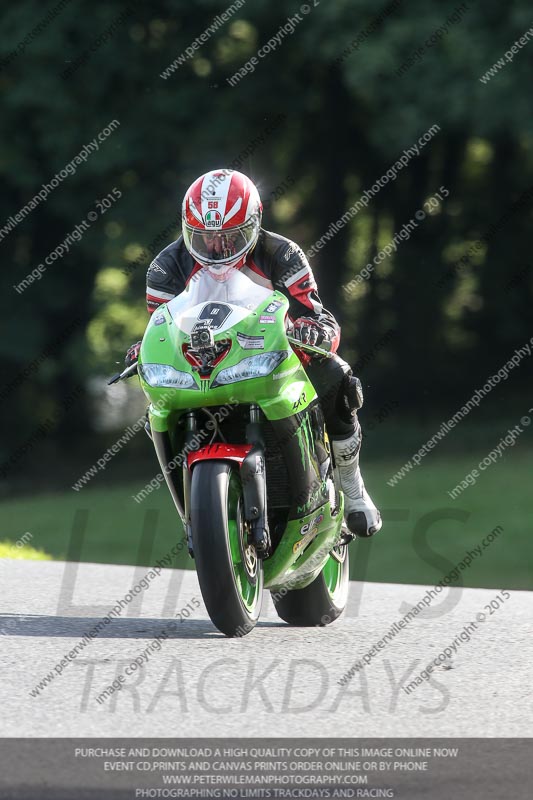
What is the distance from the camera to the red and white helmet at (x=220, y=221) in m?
6.09

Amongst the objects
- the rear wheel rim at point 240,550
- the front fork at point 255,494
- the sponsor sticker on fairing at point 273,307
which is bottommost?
the rear wheel rim at point 240,550

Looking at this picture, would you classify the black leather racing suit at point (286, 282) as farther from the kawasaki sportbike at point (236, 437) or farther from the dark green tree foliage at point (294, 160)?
the dark green tree foliage at point (294, 160)

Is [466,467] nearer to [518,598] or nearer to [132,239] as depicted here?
[132,239]

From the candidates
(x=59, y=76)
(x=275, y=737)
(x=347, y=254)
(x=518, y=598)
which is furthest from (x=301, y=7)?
(x=275, y=737)

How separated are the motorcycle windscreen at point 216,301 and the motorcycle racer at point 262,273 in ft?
0.18

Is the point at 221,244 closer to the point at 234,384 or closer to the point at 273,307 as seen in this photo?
the point at 273,307

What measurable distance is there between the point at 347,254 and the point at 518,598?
58.7 feet

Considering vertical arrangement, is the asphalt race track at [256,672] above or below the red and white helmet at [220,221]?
below

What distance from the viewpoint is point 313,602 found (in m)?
6.89

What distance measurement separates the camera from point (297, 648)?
20.0 ft

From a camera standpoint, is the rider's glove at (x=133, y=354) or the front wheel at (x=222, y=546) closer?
the front wheel at (x=222, y=546)

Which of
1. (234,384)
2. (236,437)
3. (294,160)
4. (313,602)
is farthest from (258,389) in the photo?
(294,160)

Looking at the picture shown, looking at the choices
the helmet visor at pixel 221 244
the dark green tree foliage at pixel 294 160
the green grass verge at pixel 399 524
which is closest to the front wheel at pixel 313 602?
the helmet visor at pixel 221 244

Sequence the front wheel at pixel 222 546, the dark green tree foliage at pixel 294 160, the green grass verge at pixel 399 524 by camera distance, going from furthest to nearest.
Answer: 1. the dark green tree foliage at pixel 294 160
2. the green grass verge at pixel 399 524
3. the front wheel at pixel 222 546
